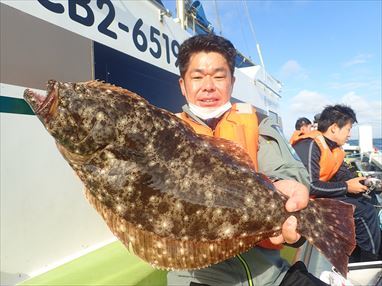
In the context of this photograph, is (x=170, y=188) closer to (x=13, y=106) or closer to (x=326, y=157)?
(x=13, y=106)

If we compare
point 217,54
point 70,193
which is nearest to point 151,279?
point 70,193

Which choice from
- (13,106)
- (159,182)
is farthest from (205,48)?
(13,106)

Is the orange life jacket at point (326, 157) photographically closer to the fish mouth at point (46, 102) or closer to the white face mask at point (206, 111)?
the white face mask at point (206, 111)

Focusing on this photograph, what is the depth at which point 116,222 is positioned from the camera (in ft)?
5.94

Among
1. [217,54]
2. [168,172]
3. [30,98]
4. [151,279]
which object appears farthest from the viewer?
[151,279]

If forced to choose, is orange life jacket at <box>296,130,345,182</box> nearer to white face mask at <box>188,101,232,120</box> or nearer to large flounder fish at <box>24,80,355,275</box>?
white face mask at <box>188,101,232,120</box>

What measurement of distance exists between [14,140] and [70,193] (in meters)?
0.80

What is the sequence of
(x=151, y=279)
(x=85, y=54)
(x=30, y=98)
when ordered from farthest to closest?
(x=85, y=54)
(x=151, y=279)
(x=30, y=98)

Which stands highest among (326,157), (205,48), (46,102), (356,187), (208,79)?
(205,48)

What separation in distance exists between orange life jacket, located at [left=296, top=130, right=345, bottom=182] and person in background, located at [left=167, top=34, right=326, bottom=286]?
3063 millimetres

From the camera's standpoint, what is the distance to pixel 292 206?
6.15ft

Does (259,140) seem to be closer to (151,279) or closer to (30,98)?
(30,98)

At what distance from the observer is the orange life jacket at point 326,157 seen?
5262 millimetres

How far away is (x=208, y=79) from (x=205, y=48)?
0.74 ft
